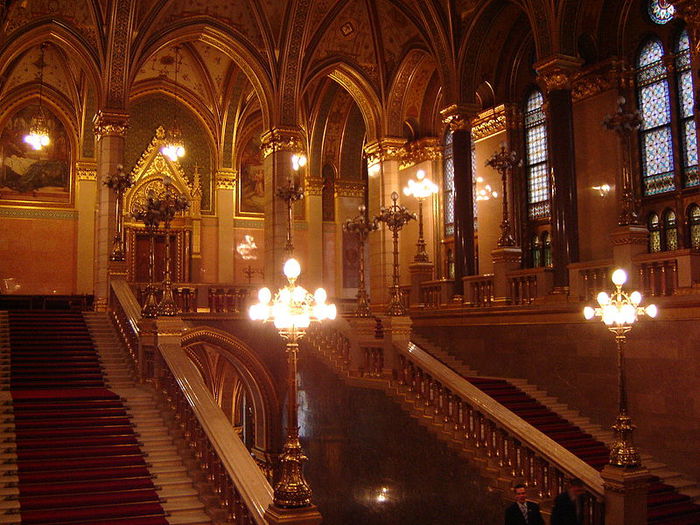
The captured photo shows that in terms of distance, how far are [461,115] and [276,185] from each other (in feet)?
17.4

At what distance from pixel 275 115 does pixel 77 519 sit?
1381cm

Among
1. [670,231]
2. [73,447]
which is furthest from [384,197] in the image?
[73,447]

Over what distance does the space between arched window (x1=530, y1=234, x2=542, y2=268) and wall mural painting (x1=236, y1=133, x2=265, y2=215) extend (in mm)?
10985

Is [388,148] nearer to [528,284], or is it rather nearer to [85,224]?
[528,284]

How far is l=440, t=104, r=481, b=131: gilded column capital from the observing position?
18.5 m

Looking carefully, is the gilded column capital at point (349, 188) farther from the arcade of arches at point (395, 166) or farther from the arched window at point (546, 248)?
the arched window at point (546, 248)

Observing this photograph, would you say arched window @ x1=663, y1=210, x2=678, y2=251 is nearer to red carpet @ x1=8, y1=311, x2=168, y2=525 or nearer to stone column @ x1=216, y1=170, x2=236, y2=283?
red carpet @ x1=8, y1=311, x2=168, y2=525

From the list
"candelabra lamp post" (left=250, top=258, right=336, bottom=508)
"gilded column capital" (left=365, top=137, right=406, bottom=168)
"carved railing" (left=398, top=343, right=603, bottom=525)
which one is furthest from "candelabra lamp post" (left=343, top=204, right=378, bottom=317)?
"candelabra lamp post" (left=250, top=258, right=336, bottom=508)

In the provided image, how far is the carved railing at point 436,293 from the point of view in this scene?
1775cm

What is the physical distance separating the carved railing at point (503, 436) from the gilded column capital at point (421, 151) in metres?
11.4

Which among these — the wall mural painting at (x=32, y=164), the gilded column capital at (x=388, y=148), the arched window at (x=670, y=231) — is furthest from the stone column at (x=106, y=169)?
the arched window at (x=670, y=231)

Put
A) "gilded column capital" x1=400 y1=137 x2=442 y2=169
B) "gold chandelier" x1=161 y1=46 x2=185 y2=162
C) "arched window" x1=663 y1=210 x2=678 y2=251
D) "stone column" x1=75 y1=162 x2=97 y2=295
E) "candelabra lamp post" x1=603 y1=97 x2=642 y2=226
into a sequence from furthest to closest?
"stone column" x1=75 y1=162 x2=97 y2=295
"gilded column capital" x1=400 y1=137 x2=442 y2=169
"gold chandelier" x1=161 y1=46 x2=185 y2=162
"arched window" x1=663 y1=210 x2=678 y2=251
"candelabra lamp post" x1=603 y1=97 x2=642 y2=226

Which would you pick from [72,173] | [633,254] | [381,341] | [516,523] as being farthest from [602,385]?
[72,173]

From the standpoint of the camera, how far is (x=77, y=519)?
8008 mm
